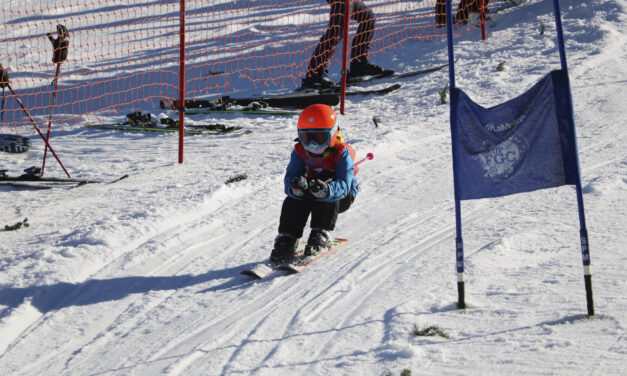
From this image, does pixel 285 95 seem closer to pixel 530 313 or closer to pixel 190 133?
pixel 190 133

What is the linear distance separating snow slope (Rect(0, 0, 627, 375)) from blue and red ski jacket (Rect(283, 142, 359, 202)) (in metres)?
0.56

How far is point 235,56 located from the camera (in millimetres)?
13930

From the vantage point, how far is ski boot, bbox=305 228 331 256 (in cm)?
506

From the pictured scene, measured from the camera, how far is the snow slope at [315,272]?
3.46m

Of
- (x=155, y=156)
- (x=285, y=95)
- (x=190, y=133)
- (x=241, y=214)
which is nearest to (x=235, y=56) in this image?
(x=285, y=95)

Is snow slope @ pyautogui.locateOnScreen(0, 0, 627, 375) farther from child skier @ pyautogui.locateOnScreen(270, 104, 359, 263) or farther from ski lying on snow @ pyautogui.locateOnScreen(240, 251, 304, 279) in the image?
child skier @ pyautogui.locateOnScreen(270, 104, 359, 263)

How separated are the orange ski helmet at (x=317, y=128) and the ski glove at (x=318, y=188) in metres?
0.35

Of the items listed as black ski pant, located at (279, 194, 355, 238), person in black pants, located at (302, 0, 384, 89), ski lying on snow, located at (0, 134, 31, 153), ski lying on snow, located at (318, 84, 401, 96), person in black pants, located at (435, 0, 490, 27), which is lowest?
black ski pant, located at (279, 194, 355, 238)

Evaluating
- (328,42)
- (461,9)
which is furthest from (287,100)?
(461,9)

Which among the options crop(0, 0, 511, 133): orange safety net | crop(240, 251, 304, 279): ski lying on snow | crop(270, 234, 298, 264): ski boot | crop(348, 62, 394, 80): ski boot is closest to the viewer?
crop(240, 251, 304, 279): ski lying on snow

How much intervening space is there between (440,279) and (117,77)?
10.4m

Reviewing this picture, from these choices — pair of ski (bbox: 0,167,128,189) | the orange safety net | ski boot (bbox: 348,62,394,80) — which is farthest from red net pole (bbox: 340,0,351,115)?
pair of ski (bbox: 0,167,128,189)

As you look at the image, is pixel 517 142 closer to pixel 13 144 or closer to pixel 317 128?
pixel 317 128

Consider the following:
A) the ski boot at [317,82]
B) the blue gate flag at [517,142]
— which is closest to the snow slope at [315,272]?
the blue gate flag at [517,142]
